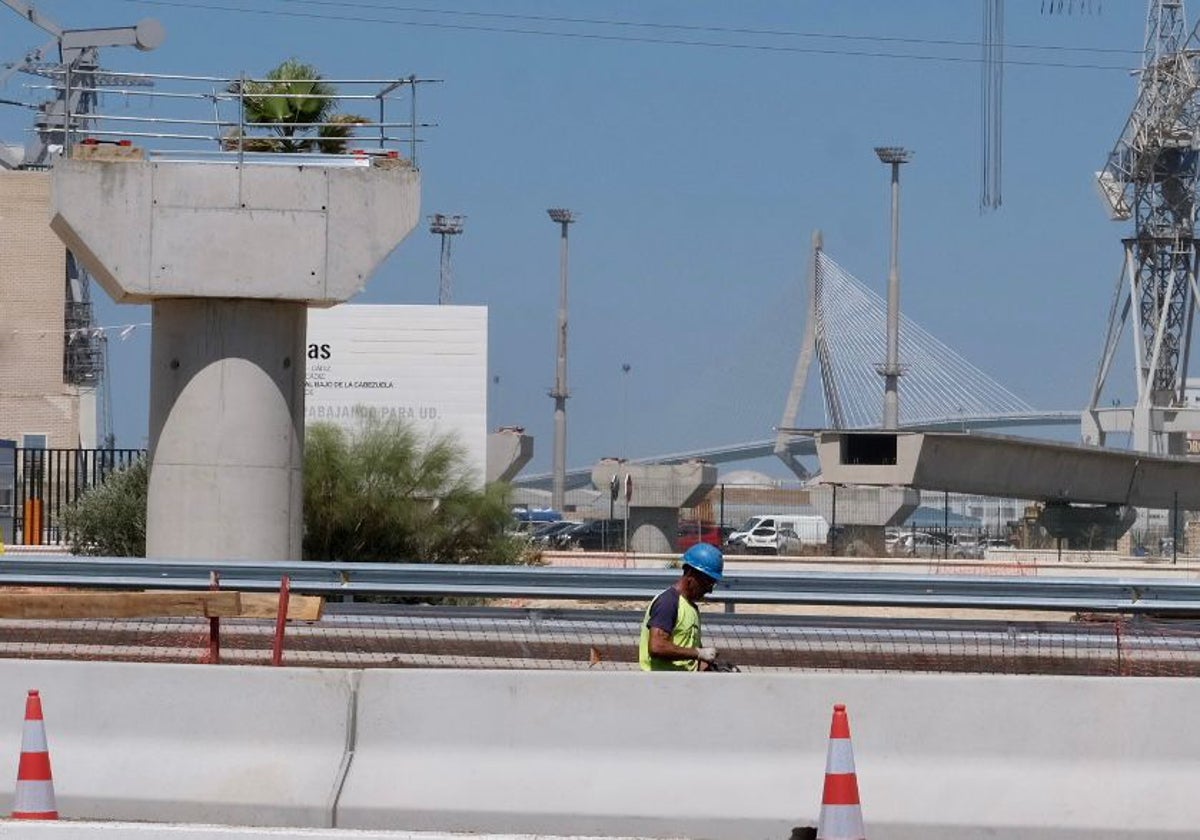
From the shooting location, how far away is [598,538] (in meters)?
56.0

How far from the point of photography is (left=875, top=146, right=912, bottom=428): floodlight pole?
69.4 m

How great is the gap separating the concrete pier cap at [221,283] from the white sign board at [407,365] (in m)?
21.4

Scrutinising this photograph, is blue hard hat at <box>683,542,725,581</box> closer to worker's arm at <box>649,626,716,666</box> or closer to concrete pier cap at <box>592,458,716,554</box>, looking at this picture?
worker's arm at <box>649,626,716,666</box>

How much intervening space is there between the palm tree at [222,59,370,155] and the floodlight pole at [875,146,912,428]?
152 feet

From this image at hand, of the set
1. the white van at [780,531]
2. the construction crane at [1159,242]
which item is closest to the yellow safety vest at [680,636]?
the white van at [780,531]

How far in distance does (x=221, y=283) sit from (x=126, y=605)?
8836mm

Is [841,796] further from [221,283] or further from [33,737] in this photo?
[221,283]


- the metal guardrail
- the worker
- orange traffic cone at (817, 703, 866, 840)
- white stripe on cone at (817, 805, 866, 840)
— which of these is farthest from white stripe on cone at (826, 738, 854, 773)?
the metal guardrail

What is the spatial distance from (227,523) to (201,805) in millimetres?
10340

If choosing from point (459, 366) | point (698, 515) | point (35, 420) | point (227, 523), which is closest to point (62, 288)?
point (35, 420)

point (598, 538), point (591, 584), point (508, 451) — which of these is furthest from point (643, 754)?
point (598, 538)

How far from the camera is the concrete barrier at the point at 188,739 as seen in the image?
33.0 ft

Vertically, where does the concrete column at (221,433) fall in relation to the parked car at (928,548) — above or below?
above

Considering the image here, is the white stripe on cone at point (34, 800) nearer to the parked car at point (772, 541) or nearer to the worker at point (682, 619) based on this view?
the worker at point (682, 619)
